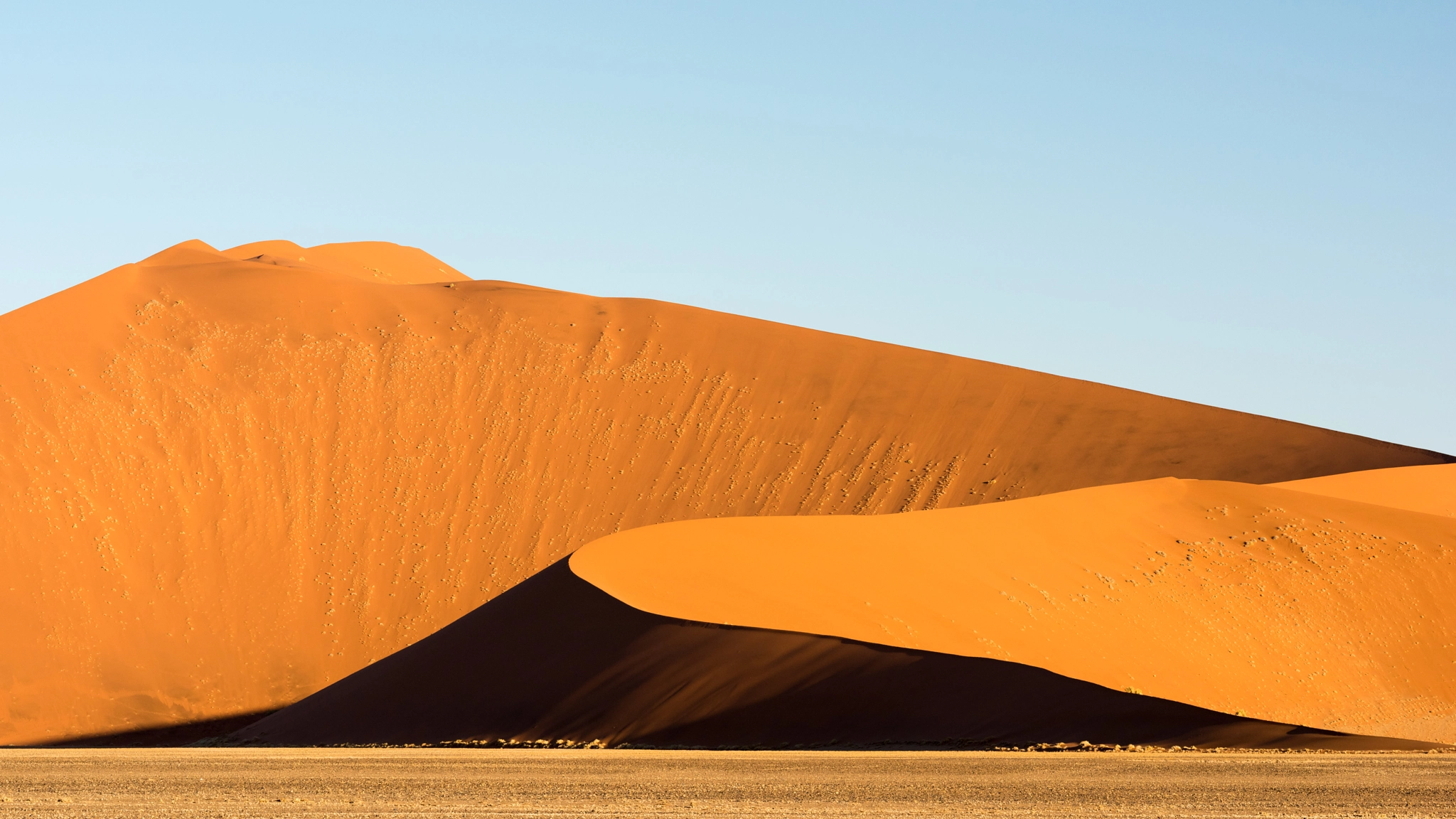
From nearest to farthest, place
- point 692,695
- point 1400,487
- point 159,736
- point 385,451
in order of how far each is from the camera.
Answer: point 692,695
point 159,736
point 1400,487
point 385,451

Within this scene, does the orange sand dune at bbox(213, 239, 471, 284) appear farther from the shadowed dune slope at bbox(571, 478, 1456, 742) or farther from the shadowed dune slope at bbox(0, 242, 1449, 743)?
the shadowed dune slope at bbox(571, 478, 1456, 742)

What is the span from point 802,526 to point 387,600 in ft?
52.3

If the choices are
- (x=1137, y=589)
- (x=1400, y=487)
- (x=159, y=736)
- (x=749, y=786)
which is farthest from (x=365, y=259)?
(x=749, y=786)

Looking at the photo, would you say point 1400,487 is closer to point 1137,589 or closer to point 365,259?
point 1137,589

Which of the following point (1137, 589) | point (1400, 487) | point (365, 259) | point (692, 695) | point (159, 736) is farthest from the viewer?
point (365, 259)

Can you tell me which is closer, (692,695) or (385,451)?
(692,695)

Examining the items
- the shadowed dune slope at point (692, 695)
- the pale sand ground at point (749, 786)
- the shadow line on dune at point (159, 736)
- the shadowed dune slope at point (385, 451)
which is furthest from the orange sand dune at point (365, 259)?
the pale sand ground at point (749, 786)

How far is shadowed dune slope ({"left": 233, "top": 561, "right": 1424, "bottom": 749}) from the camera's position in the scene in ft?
→ 60.8

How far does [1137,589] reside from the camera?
24.4m

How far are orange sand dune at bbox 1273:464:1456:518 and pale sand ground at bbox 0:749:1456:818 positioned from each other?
18089 millimetres

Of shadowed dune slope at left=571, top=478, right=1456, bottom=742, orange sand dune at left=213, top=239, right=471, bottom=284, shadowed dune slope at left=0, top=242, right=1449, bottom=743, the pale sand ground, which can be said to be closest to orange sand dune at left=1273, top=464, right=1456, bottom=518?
shadowed dune slope at left=0, top=242, right=1449, bottom=743

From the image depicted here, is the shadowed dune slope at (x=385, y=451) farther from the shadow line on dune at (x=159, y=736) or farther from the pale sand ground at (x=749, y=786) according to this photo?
the pale sand ground at (x=749, y=786)

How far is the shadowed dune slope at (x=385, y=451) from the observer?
3662 centimetres

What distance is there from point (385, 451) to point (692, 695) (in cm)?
2408
